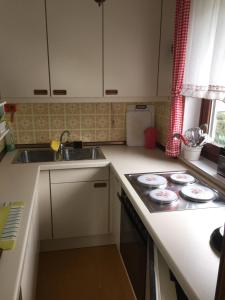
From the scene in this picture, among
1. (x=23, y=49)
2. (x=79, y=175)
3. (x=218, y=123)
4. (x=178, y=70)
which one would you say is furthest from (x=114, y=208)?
(x=23, y=49)

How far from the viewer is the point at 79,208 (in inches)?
85.6

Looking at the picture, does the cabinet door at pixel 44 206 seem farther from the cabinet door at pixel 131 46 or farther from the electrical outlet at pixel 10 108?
the cabinet door at pixel 131 46

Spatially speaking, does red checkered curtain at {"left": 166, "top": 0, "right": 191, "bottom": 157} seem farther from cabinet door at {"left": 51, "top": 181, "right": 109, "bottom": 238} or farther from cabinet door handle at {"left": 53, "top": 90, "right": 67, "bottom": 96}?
cabinet door handle at {"left": 53, "top": 90, "right": 67, "bottom": 96}

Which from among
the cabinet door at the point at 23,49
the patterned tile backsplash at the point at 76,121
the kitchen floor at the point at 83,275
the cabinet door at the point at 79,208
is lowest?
the kitchen floor at the point at 83,275

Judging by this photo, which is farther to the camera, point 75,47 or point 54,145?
point 54,145

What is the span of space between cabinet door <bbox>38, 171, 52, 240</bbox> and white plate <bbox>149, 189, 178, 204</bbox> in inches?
35.1

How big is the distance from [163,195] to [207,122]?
77 cm

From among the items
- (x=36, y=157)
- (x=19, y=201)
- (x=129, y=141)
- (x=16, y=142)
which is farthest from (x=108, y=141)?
(x=19, y=201)

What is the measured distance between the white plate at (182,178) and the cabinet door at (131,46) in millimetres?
802

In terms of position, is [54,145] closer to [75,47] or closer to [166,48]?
[75,47]

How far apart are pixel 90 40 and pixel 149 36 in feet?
1.53

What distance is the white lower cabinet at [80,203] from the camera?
82.4 inches

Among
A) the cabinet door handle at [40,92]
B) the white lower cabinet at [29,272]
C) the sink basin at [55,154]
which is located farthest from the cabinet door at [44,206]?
the cabinet door handle at [40,92]

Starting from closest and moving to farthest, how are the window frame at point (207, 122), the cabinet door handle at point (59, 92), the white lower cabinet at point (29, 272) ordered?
the white lower cabinet at point (29, 272)
the window frame at point (207, 122)
the cabinet door handle at point (59, 92)
